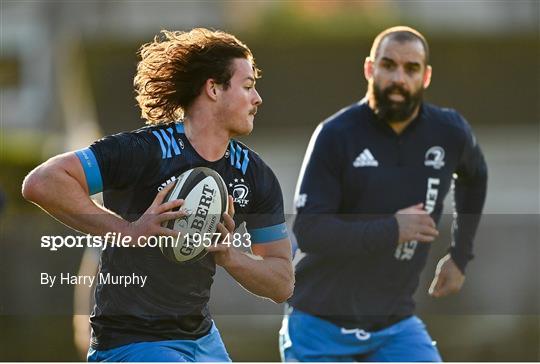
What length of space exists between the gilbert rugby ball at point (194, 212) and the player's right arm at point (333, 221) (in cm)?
145

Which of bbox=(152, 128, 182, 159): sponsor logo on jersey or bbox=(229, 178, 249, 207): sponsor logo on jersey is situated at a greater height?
bbox=(152, 128, 182, 159): sponsor logo on jersey

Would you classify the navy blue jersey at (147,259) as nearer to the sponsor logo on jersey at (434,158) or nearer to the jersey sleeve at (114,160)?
the jersey sleeve at (114,160)

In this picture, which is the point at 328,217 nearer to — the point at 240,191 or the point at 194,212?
the point at 240,191

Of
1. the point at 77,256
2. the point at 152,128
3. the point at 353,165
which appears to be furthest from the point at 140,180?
the point at 77,256

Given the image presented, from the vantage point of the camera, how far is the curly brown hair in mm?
5738

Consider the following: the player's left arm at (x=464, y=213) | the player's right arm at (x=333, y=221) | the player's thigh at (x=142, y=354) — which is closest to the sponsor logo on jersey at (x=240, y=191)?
the player's thigh at (x=142, y=354)

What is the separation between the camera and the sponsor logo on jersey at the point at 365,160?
709 centimetres

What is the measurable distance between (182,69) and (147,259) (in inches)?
36.7

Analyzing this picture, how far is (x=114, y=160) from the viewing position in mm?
5336

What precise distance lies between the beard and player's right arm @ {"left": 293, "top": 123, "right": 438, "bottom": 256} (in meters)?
0.35

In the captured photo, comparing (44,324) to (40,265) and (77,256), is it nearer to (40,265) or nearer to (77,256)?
(40,265)

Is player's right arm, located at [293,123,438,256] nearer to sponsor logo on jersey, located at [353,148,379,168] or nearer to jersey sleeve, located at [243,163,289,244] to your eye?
sponsor logo on jersey, located at [353,148,379,168]

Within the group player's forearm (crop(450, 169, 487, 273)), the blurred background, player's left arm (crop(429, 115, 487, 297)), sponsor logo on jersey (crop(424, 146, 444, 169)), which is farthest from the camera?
the blurred background
